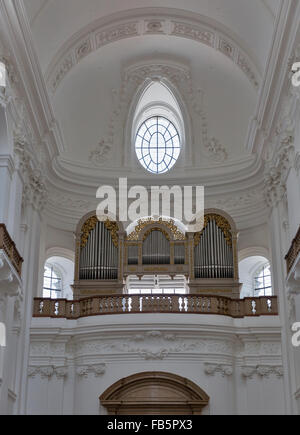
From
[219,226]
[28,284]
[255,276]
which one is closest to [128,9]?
[219,226]

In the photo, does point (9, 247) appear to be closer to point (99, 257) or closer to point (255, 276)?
point (99, 257)

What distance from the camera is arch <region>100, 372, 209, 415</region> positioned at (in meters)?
18.0

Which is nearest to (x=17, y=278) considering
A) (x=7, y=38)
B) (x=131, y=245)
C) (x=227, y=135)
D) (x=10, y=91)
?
(x=10, y=91)

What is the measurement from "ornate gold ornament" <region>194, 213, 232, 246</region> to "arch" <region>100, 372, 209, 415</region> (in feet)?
16.5

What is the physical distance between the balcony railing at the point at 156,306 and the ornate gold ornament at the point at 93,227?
A: 265cm

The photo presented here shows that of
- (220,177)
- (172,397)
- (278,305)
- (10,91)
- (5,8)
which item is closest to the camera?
(5,8)

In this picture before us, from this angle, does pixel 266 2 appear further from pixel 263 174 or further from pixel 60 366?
pixel 60 366

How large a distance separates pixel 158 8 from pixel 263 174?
649 cm

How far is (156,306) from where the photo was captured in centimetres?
1909

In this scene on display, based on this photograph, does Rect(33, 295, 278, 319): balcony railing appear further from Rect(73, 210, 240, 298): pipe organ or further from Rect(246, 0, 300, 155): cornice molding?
Rect(246, 0, 300, 155): cornice molding

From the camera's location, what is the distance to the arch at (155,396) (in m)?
18.0

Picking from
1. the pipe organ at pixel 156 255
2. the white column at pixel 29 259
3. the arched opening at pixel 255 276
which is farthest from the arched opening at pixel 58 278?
the arched opening at pixel 255 276

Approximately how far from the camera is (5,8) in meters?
14.9

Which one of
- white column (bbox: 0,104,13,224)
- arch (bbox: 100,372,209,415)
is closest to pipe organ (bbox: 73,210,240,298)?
arch (bbox: 100,372,209,415)
